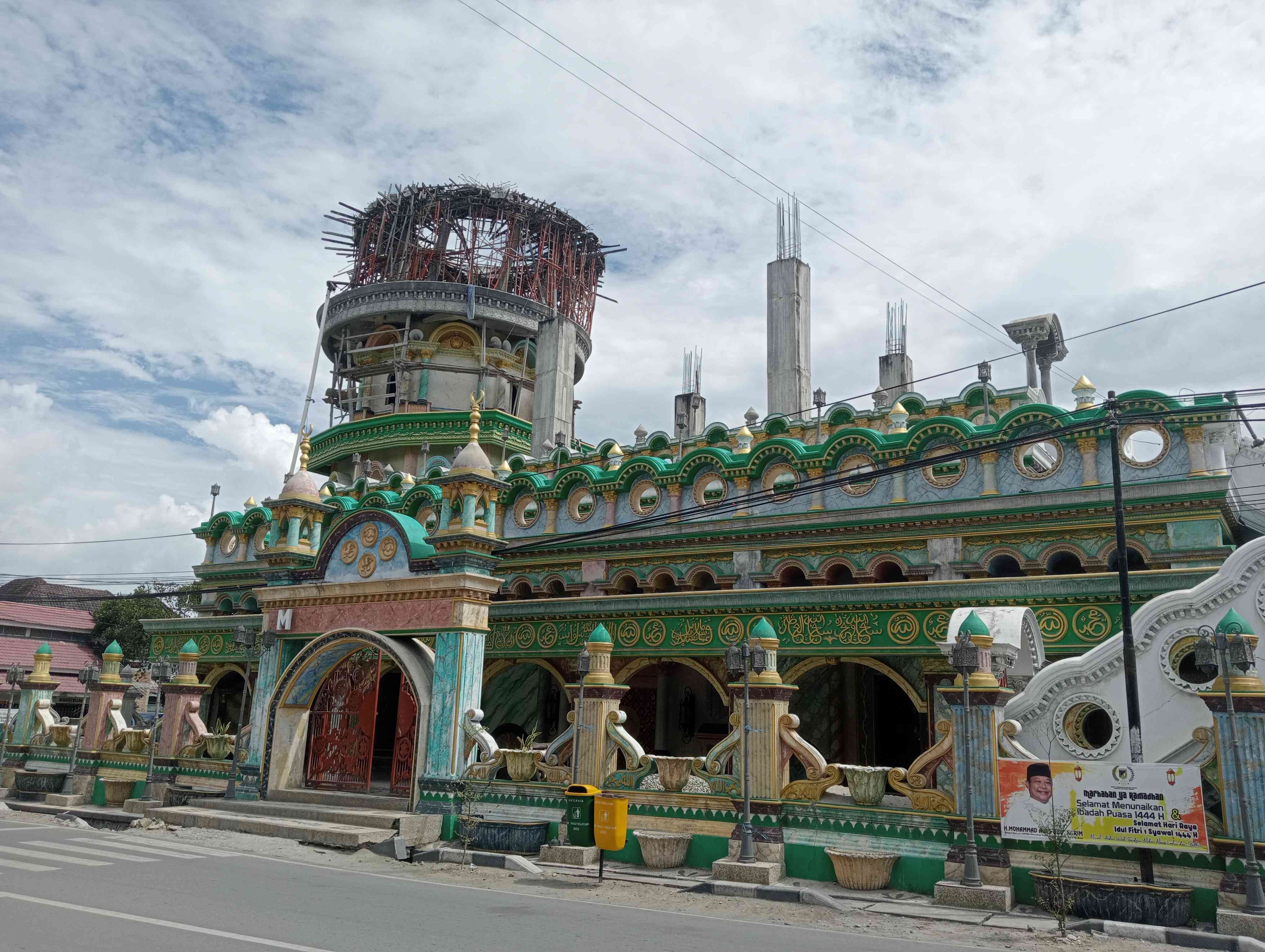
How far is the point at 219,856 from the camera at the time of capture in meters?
14.7

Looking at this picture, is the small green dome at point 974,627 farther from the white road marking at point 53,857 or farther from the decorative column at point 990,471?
the white road marking at point 53,857

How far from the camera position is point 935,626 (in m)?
16.4

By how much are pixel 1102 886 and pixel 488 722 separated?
50.7 ft

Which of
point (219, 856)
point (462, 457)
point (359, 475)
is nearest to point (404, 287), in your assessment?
point (359, 475)

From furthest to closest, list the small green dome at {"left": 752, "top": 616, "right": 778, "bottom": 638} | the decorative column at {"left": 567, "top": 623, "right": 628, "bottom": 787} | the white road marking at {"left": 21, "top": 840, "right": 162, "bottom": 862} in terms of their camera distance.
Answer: the decorative column at {"left": 567, "top": 623, "right": 628, "bottom": 787} → the small green dome at {"left": 752, "top": 616, "right": 778, "bottom": 638} → the white road marking at {"left": 21, "top": 840, "right": 162, "bottom": 862}

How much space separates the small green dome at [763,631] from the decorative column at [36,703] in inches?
770

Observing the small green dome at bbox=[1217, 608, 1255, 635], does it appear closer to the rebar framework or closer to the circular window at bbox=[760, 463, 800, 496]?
the circular window at bbox=[760, 463, 800, 496]

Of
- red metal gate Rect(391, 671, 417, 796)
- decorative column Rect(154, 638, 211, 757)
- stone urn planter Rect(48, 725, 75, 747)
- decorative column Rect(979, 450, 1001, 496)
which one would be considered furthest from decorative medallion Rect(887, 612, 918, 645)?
stone urn planter Rect(48, 725, 75, 747)

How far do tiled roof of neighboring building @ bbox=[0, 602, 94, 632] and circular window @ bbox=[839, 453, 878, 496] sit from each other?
4501 centimetres

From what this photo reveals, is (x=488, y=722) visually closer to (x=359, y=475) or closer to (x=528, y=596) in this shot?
(x=528, y=596)

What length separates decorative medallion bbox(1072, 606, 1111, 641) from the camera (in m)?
15.0

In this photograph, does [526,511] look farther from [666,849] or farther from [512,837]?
[666,849]

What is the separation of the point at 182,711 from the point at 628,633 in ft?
33.2

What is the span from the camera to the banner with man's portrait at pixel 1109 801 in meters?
10.9
